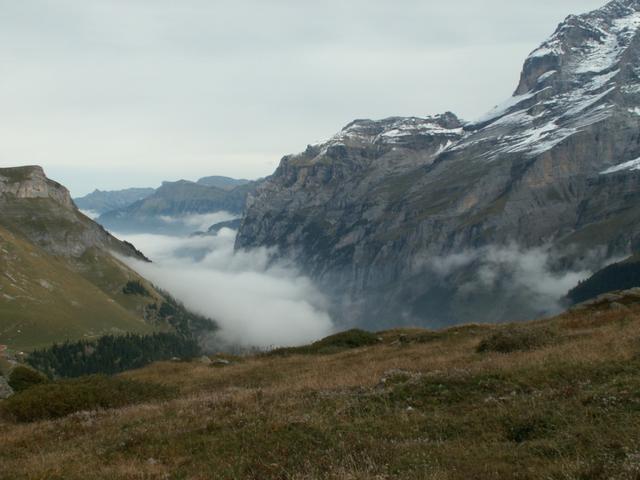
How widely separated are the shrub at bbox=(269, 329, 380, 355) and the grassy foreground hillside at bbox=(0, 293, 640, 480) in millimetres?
20298

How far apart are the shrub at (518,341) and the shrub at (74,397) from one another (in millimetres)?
17828

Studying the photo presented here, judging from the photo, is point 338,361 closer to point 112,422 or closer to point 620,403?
point 112,422

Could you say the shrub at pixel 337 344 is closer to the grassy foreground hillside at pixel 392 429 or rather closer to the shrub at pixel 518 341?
the shrub at pixel 518 341

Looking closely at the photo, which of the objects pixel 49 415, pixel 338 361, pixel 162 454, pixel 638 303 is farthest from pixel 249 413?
pixel 638 303

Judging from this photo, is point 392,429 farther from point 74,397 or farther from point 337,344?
point 337,344

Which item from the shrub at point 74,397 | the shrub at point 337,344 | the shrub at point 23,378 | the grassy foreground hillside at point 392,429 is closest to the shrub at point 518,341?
the grassy foreground hillside at point 392,429

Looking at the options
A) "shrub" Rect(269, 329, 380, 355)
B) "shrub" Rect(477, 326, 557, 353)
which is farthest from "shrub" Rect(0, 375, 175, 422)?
"shrub" Rect(269, 329, 380, 355)

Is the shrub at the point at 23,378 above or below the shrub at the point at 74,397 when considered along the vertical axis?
below

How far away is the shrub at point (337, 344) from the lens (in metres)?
46.4

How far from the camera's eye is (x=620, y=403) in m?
14.6

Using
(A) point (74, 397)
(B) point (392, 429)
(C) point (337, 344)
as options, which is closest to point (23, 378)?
(A) point (74, 397)

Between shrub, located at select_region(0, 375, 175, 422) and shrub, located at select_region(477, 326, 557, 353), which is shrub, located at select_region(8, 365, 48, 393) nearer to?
shrub, located at select_region(0, 375, 175, 422)

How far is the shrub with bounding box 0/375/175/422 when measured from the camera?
2361 centimetres

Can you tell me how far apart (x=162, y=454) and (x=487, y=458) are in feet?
29.1
